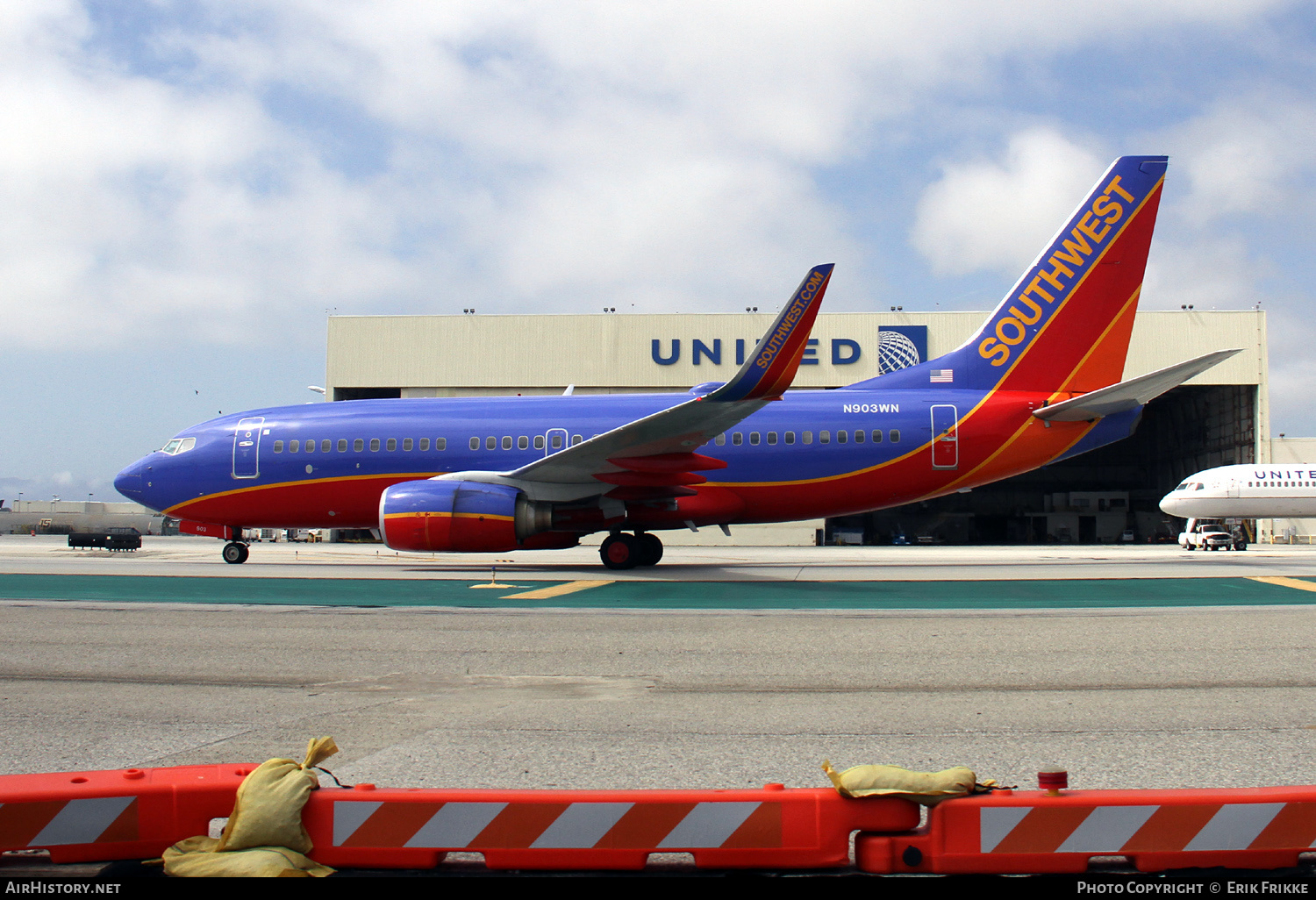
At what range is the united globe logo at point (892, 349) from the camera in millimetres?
41688

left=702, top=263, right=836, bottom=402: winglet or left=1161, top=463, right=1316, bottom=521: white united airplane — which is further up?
left=702, top=263, right=836, bottom=402: winglet

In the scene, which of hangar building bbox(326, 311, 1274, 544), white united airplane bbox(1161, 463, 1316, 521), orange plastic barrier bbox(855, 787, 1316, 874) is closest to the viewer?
orange plastic barrier bbox(855, 787, 1316, 874)

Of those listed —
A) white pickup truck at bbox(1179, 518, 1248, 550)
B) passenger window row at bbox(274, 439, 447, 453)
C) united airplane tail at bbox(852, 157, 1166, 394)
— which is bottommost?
white pickup truck at bbox(1179, 518, 1248, 550)

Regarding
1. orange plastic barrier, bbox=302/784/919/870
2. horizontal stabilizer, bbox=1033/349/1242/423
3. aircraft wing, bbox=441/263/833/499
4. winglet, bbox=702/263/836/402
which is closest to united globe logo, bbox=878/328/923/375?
horizontal stabilizer, bbox=1033/349/1242/423

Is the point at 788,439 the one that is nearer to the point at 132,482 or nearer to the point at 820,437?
the point at 820,437

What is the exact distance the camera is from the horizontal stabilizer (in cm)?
1568

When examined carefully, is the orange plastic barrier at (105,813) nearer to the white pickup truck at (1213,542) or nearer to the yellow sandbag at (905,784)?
the yellow sandbag at (905,784)

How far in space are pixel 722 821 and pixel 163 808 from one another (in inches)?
75.6

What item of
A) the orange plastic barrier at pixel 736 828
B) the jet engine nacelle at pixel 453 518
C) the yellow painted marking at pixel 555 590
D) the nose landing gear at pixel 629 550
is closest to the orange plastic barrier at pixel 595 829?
the orange plastic barrier at pixel 736 828

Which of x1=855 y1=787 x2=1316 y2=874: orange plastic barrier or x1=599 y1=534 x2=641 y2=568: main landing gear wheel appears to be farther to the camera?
x1=599 y1=534 x2=641 y2=568: main landing gear wheel

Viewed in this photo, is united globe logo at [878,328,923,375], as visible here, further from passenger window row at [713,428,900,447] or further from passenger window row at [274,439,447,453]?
passenger window row at [274,439,447,453]

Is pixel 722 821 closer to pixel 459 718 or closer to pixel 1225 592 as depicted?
pixel 459 718

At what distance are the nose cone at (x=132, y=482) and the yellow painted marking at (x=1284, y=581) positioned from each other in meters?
22.0

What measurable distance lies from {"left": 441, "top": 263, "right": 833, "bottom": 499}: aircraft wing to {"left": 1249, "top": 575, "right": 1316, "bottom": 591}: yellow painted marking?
27.3ft
